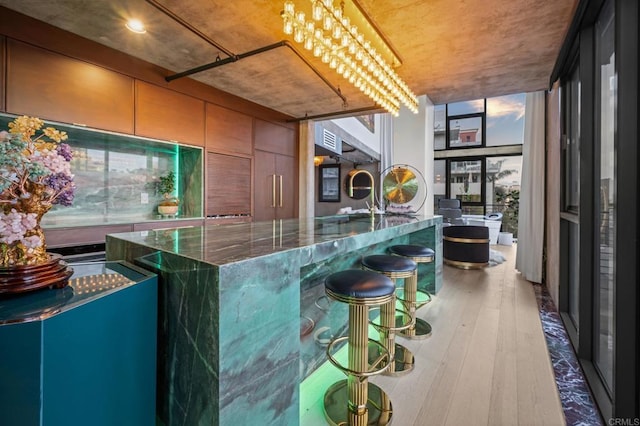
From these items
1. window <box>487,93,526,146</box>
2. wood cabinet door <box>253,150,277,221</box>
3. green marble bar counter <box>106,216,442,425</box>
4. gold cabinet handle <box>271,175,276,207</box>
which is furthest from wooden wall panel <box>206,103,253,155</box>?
window <box>487,93,526,146</box>

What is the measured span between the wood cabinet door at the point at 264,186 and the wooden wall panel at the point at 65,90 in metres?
1.88

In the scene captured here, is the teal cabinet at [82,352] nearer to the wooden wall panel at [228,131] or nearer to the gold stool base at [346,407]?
the gold stool base at [346,407]

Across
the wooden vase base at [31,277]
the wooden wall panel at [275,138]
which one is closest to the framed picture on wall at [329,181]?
the wooden wall panel at [275,138]

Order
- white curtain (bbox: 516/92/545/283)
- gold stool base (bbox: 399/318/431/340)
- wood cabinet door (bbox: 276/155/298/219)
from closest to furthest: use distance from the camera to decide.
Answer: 1. gold stool base (bbox: 399/318/431/340)
2. white curtain (bbox: 516/92/545/283)
3. wood cabinet door (bbox: 276/155/298/219)

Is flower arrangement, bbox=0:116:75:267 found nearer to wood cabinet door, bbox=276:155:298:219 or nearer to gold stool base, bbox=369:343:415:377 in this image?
gold stool base, bbox=369:343:415:377

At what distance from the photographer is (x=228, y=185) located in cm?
407

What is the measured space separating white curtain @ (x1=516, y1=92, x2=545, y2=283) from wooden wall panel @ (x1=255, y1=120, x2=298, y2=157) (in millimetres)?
3645

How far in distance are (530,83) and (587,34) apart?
1.70 meters

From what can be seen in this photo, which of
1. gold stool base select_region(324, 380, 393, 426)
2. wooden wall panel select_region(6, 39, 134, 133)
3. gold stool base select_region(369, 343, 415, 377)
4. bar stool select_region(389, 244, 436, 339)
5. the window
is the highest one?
the window

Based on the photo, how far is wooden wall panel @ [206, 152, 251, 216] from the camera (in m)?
3.82

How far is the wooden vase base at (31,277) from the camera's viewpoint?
31.5 inches

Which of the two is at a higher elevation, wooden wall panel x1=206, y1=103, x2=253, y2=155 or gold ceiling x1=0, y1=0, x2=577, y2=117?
gold ceiling x1=0, y1=0, x2=577, y2=117

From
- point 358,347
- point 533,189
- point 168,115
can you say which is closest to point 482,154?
point 533,189

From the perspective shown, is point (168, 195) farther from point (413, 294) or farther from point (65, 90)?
point (413, 294)
